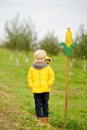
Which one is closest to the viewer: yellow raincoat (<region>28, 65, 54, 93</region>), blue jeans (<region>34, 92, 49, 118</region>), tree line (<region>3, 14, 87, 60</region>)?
→ yellow raincoat (<region>28, 65, 54, 93</region>)

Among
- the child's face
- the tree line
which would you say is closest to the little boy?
the child's face

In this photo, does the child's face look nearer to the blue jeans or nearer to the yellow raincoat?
the yellow raincoat

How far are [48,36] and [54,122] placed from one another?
53.2m

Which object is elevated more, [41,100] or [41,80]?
[41,80]

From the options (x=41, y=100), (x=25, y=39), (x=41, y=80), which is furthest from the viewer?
(x=25, y=39)

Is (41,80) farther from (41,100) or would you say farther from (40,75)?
(41,100)

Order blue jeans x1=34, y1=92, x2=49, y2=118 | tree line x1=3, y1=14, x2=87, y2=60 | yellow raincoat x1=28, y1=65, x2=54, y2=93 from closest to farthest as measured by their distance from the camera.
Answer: yellow raincoat x1=28, y1=65, x2=54, y2=93 → blue jeans x1=34, y1=92, x2=49, y2=118 → tree line x1=3, y1=14, x2=87, y2=60

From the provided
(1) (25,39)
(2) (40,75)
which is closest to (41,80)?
(2) (40,75)

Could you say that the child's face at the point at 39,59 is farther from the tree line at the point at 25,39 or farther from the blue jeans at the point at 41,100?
the tree line at the point at 25,39

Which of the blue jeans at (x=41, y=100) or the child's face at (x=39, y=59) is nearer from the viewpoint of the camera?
the child's face at (x=39, y=59)

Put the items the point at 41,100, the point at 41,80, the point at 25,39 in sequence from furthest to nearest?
1. the point at 25,39
2. the point at 41,100
3. the point at 41,80

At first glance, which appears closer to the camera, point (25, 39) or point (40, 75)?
point (40, 75)

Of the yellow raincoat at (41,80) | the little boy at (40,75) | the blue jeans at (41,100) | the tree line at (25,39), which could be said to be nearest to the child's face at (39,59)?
the little boy at (40,75)

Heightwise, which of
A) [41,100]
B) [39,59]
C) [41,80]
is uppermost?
[39,59]
